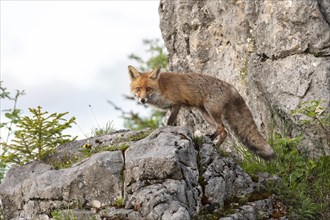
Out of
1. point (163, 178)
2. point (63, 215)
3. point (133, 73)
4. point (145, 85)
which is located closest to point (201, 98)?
point (145, 85)

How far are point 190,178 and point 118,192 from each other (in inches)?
41.2

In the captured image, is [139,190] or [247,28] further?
[247,28]

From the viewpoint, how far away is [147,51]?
74.7 feet

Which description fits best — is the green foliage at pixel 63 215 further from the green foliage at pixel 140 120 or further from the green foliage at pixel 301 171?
the green foliage at pixel 140 120

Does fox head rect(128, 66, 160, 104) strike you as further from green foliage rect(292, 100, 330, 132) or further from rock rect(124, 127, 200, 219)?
green foliage rect(292, 100, 330, 132)

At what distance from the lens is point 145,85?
36.9 ft

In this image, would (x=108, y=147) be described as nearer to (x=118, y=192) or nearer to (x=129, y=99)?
(x=118, y=192)

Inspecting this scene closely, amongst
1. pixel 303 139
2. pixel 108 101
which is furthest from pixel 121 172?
pixel 108 101

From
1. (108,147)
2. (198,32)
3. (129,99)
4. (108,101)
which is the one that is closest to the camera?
(108,147)

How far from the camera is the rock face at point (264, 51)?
1229 cm

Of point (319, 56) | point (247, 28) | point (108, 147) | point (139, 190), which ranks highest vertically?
point (247, 28)

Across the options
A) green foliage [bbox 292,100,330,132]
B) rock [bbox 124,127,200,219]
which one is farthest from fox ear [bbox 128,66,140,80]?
green foliage [bbox 292,100,330,132]

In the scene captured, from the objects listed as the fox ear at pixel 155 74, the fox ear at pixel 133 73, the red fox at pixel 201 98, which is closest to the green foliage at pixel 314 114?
the red fox at pixel 201 98

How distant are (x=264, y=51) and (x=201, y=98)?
93.0 inches
